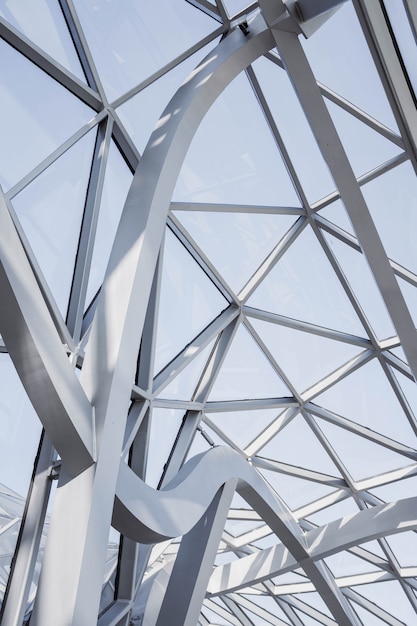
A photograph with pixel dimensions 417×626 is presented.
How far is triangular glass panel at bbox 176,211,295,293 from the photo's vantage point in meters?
18.1

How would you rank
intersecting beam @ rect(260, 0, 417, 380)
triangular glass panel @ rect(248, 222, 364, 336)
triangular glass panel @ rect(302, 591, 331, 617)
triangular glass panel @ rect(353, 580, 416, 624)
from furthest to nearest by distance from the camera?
triangular glass panel @ rect(302, 591, 331, 617)
triangular glass panel @ rect(353, 580, 416, 624)
triangular glass panel @ rect(248, 222, 364, 336)
intersecting beam @ rect(260, 0, 417, 380)

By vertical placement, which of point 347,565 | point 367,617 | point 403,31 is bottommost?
Result: point 367,617

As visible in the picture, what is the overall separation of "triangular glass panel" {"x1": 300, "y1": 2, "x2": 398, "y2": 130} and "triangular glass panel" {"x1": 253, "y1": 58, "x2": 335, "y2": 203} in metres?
Answer: 1.07

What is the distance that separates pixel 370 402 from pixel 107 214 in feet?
37.4

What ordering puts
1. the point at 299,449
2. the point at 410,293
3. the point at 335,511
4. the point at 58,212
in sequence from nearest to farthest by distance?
1. the point at 58,212
2. the point at 410,293
3. the point at 299,449
4. the point at 335,511

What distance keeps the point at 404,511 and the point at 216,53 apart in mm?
14660

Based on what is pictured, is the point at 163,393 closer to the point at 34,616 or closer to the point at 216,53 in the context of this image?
the point at 216,53

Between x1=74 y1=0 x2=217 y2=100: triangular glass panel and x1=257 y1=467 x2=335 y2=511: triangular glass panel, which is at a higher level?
x1=74 y1=0 x2=217 y2=100: triangular glass panel

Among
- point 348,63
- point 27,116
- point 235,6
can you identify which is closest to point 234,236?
point 348,63

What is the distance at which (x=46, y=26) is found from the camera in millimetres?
12617

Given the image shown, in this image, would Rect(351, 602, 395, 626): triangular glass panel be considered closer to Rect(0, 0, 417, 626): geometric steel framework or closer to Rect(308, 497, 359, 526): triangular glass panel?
Rect(0, 0, 417, 626): geometric steel framework

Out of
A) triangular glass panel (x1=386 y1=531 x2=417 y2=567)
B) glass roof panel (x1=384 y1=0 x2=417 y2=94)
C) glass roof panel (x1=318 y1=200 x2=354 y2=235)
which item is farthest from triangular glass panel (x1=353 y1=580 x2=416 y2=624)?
glass roof panel (x1=384 y1=0 x2=417 y2=94)

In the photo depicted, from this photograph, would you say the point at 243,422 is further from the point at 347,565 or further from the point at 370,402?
the point at 347,565

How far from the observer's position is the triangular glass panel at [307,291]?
19281mm
